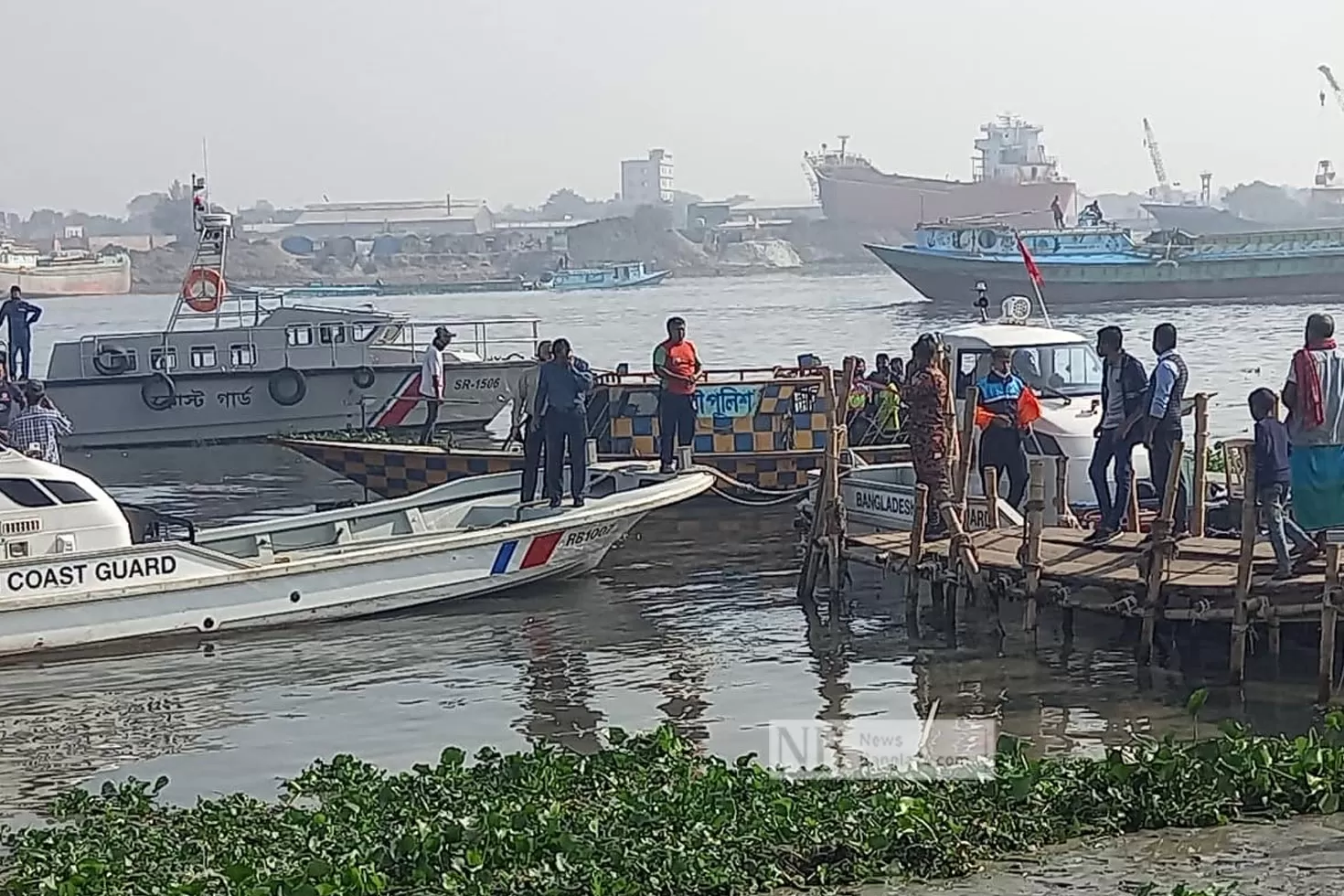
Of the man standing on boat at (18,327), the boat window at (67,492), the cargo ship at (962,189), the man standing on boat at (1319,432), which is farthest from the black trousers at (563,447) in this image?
the cargo ship at (962,189)

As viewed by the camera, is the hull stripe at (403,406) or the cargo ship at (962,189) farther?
the cargo ship at (962,189)

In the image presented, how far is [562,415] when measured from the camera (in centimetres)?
1761

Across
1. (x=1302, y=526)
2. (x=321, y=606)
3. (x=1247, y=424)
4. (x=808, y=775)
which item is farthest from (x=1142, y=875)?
(x=1247, y=424)

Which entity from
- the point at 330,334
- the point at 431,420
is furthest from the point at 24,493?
the point at 330,334

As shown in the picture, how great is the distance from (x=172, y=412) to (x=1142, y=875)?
24.9m

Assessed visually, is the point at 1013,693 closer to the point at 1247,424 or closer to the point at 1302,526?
the point at 1302,526

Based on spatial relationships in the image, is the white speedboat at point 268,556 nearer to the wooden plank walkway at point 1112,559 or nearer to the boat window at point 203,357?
the wooden plank walkway at point 1112,559

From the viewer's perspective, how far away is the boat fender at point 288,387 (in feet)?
102

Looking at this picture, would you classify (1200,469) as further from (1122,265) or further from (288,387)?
(1122,265)

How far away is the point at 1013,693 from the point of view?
1329 cm

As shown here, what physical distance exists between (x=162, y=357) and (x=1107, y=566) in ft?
66.0

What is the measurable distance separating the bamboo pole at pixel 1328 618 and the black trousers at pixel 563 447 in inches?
288

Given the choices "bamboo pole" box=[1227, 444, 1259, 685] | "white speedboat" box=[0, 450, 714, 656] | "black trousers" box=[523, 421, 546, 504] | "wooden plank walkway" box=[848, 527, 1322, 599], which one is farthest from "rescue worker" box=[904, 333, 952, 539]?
"black trousers" box=[523, 421, 546, 504]

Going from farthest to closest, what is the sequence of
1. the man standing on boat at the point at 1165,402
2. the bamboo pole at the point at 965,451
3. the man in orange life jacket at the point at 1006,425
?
the man in orange life jacket at the point at 1006,425 → the bamboo pole at the point at 965,451 → the man standing on boat at the point at 1165,402
